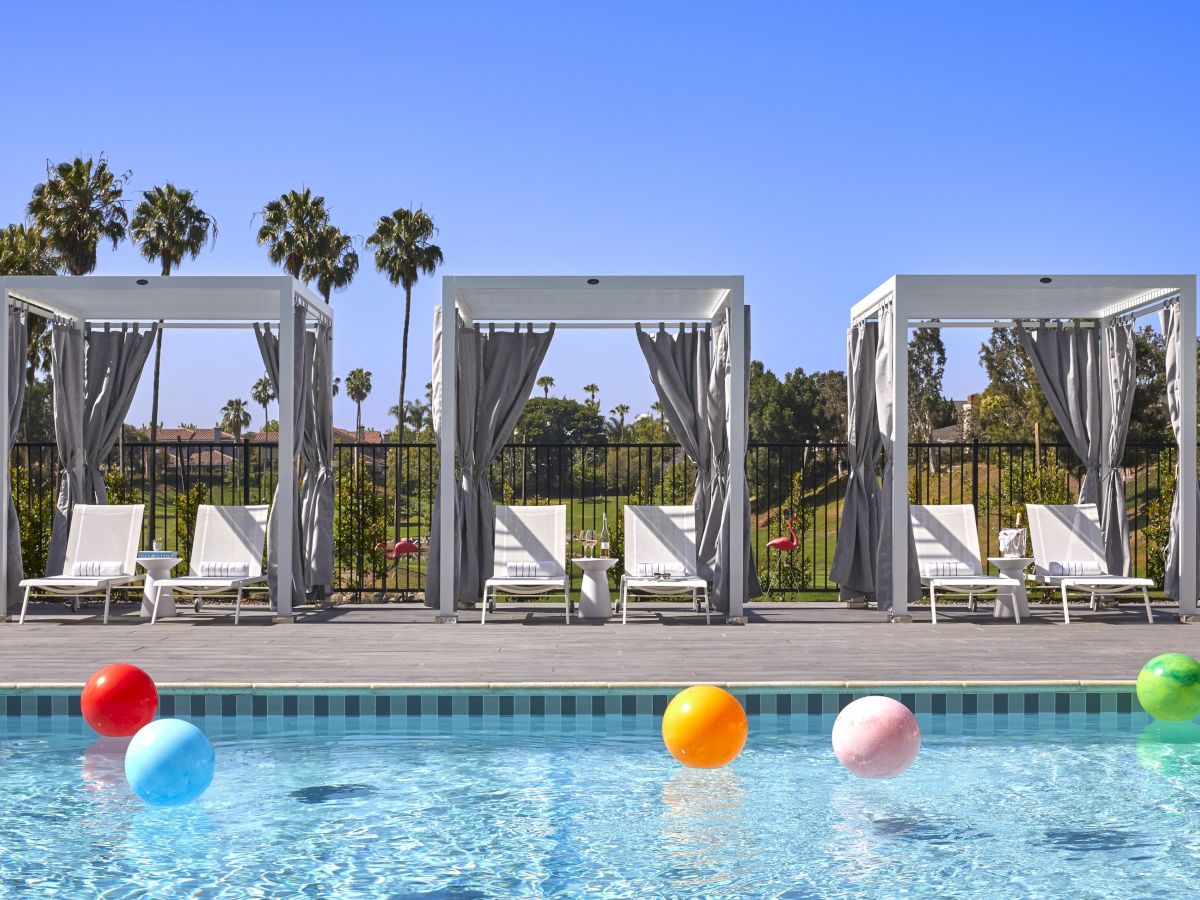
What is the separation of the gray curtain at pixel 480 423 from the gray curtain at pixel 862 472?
2666mm

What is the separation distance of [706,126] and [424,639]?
27.8 feet

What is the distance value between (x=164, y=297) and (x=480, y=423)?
2.74 m

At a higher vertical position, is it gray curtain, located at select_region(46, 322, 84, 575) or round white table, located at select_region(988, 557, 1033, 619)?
gray curtain, located at select_region(46, 322, 84, 575)

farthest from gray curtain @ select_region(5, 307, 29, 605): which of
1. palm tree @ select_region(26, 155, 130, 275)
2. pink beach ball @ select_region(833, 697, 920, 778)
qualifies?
palm tree @ select_region(26, 155, 130, 275)

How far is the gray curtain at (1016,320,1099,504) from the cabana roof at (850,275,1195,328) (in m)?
0.18

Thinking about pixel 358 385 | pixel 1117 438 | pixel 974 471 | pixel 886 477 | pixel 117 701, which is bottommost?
pixel 117 701

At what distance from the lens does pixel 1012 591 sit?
9.72 m

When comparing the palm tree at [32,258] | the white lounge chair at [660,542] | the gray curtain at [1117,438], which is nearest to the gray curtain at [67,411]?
the white lounge chair at [660,542]

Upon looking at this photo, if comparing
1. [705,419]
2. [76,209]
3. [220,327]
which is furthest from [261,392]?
[705,419]

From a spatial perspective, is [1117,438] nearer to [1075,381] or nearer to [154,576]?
[1075,381]

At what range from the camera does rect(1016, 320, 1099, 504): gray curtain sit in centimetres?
1072

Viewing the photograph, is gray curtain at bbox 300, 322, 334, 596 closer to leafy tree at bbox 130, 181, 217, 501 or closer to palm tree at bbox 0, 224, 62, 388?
palm tree at bbox 0, 224, 62, 388

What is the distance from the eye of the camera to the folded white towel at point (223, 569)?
9977 millimetres

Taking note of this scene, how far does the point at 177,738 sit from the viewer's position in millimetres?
4523
